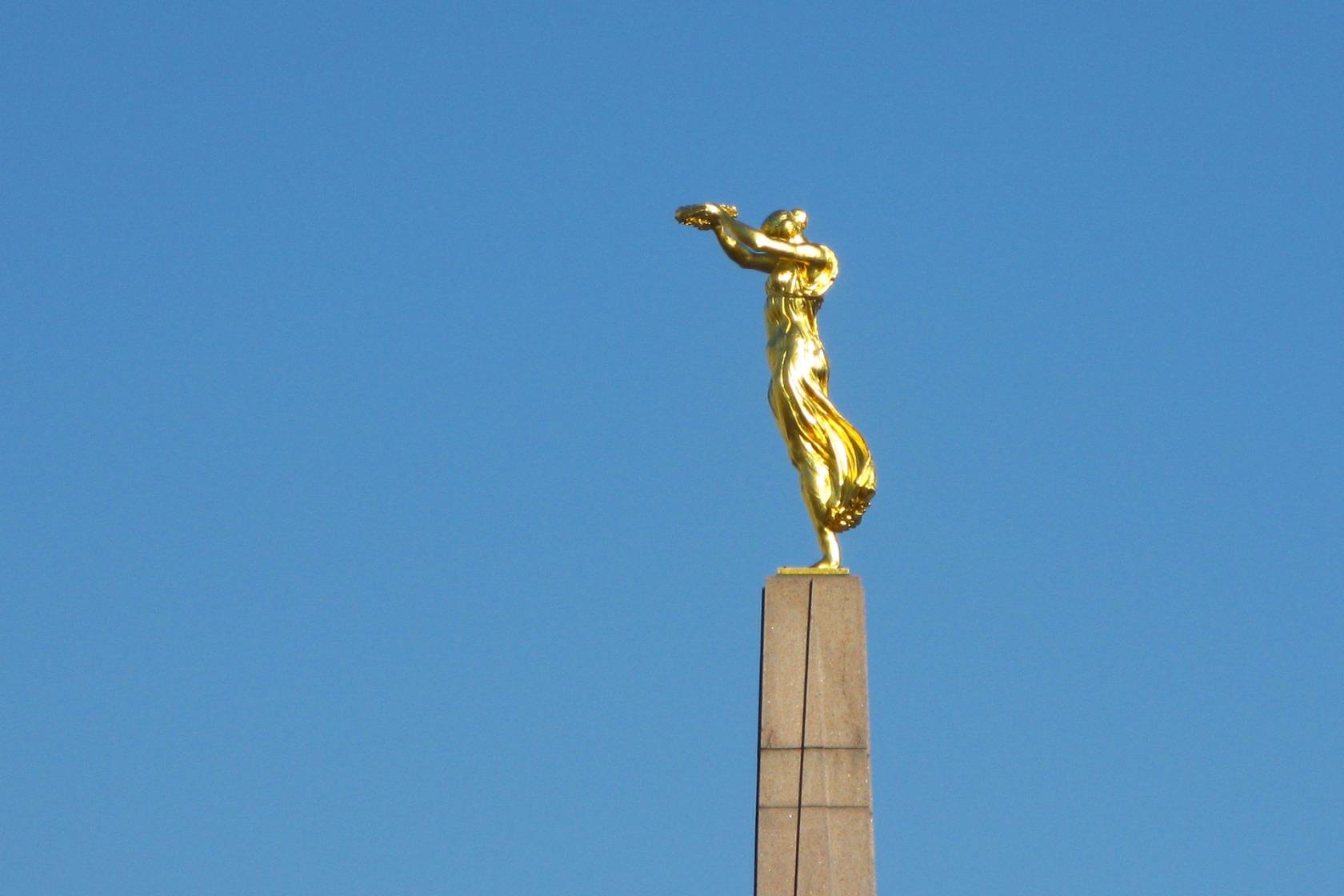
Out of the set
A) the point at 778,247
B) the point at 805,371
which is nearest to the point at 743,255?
the point at 778,247

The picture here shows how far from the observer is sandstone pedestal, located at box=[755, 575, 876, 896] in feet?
83.1

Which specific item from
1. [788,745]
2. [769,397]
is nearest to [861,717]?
[788,745]

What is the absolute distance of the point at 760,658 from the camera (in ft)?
85.0

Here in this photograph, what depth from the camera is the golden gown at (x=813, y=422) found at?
26391 millimetres

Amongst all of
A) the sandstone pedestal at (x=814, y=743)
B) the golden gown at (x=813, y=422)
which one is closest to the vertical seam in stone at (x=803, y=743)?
the sandstone pedestal at (x=814, y=743)

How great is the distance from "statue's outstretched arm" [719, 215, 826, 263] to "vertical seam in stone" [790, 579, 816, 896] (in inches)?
105

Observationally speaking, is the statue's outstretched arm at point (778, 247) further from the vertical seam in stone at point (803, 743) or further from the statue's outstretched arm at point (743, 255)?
the vertical seam in stone at point (803, 743)

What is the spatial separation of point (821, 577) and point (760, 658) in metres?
0.80

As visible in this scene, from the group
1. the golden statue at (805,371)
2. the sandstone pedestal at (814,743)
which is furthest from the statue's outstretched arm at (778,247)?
the sandstone pedestal at (814,743)

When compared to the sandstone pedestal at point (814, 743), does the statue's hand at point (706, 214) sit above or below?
above

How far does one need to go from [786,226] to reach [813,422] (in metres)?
1.67

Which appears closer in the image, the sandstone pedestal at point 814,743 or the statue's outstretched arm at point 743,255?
the sandstone pedestal at point 814,743

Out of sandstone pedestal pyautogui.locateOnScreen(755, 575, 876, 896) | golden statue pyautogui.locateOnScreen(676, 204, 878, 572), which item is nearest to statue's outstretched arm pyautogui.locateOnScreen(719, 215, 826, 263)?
golden statue pyautogui.locateOnScreen(676, 204, 878, 572)

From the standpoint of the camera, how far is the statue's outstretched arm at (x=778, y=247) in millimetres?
26812
